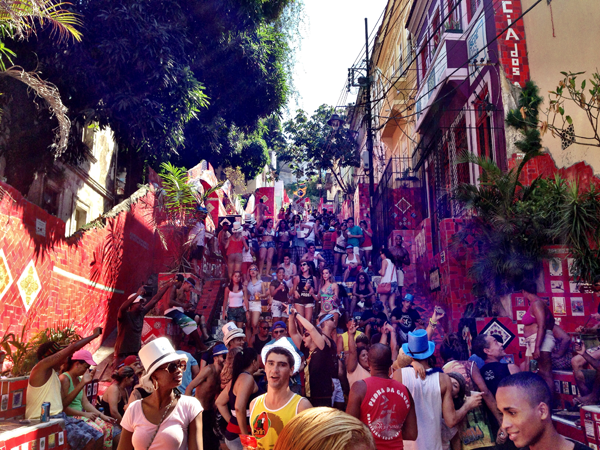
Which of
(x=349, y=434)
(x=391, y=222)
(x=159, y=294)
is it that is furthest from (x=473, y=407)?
(x=391, y=222)

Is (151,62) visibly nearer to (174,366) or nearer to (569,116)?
(569,116)

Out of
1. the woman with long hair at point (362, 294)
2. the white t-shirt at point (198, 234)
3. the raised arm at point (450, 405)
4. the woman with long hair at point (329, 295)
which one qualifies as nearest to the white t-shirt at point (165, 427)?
the raised arm at point (450, 405)

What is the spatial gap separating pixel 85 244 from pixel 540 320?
864 cm

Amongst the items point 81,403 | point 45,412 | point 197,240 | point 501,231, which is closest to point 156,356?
point 45,412

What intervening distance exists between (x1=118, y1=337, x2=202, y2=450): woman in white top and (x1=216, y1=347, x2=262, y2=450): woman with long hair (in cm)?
112

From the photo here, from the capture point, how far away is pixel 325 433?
5.48ft

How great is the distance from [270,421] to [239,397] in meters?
1.10

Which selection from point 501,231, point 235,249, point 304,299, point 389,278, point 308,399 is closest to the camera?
point 308,399

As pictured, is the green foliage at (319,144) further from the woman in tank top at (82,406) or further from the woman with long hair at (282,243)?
the woman in tank top at (82,406)

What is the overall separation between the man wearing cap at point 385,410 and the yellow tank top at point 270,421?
2.01 feet

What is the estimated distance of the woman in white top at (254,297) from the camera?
11.0 metres

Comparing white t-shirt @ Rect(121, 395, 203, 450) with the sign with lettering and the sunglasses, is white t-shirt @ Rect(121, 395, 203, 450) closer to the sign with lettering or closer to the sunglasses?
the sunglasses

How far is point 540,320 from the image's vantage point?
26.4ft

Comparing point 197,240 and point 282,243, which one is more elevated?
point 282,243
